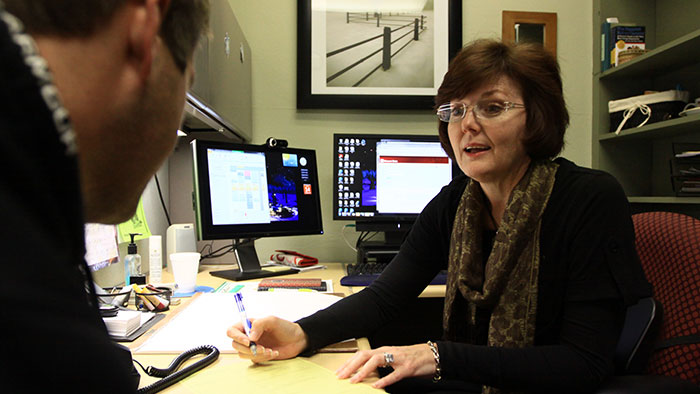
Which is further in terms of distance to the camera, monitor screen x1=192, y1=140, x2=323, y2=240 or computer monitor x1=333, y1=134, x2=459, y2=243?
computer monitor x1=333, y1=134, x2=459, y2=243

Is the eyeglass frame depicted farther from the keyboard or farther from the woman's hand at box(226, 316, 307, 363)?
the woman's hand at box(226, 316, 307, 363)

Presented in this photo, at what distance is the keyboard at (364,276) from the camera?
1.37 m

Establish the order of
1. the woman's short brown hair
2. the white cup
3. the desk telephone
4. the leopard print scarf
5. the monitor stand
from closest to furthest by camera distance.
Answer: the desk telephone < the leopard print scarf < the woman's short brown hair < the white cup < the monitor stand

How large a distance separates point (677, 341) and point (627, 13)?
190cm

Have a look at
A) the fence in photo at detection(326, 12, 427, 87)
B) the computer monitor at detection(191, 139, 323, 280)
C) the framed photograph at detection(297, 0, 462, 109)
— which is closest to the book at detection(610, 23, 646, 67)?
the framed photograph at detection(297, 0, 462, 109)

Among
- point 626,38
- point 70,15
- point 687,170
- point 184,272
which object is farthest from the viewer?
point 626,38

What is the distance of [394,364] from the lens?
0.76m

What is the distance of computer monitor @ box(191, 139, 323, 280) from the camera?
146 centimetres

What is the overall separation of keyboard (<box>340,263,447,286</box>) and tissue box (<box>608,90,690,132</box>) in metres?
1.20

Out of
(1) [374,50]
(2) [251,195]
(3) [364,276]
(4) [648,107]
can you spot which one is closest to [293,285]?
(3) [364,276]

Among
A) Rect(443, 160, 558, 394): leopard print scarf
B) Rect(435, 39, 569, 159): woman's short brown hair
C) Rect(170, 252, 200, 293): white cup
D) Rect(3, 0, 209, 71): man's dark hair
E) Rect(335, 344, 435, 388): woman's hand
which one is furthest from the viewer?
Rect(170, 252, 200, 293): white cup

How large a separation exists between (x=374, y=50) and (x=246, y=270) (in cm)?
119

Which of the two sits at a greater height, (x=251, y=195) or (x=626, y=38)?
(x=626, y=38)

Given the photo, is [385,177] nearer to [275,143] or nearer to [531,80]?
[275,143]
